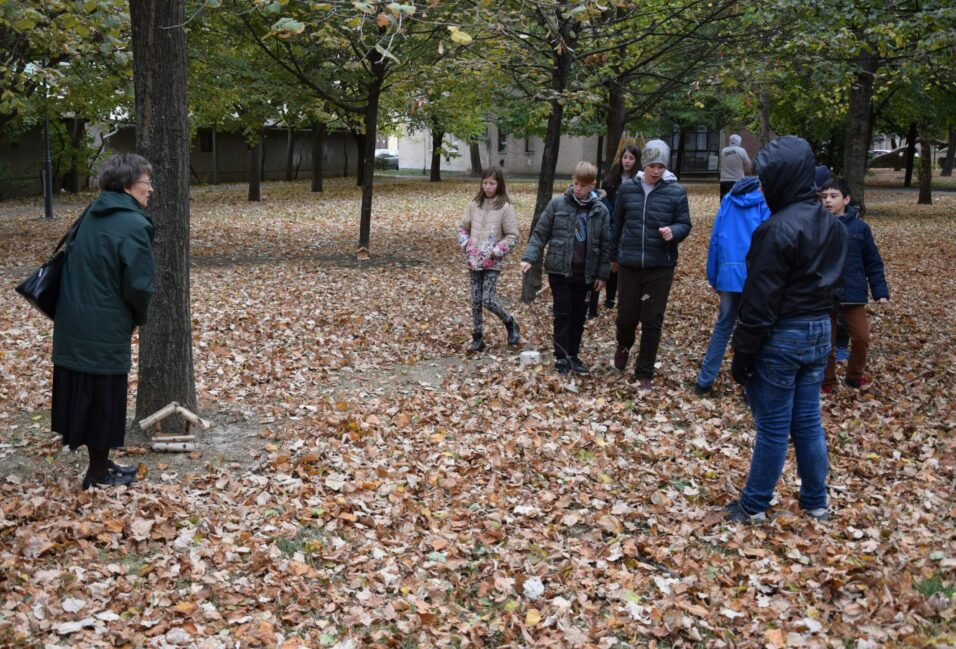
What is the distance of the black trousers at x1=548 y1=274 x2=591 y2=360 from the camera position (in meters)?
8.51

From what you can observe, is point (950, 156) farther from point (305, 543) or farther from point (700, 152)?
point (305, 543)

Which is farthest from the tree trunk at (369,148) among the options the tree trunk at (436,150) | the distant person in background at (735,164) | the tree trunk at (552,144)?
the tree trunk at (436,150)

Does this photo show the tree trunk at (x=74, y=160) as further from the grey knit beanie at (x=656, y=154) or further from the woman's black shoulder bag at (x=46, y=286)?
the woman's black shoulder bag at (x=46, y=286)

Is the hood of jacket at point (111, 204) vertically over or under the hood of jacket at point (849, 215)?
under

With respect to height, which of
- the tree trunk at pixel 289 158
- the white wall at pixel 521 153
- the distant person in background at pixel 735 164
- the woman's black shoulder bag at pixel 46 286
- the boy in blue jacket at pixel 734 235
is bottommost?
the woman's black shoulder bag at pixel 46 286

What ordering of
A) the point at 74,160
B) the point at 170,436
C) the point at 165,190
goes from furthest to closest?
the point at 74,160
the point at 170,436
the point at 165,190

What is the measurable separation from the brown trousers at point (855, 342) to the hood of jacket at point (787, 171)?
347 cm

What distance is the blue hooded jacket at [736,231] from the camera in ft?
25.4

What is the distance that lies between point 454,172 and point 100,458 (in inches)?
2075

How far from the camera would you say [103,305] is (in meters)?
5.45

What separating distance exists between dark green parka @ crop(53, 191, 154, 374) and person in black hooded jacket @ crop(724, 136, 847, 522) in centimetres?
350

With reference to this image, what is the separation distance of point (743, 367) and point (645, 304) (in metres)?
3.11

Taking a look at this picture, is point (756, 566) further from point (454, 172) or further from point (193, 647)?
point (454, 172)

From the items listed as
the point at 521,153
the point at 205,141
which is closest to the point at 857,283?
the point at 205,141
